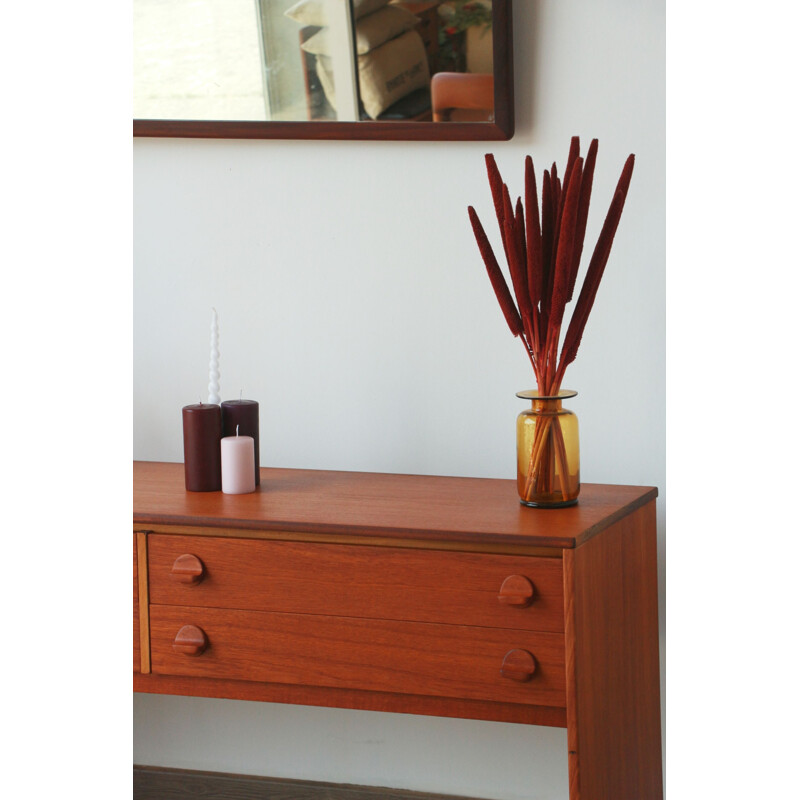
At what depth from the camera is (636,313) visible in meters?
1.66

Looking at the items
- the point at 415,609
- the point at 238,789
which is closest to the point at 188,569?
the point at 415,609

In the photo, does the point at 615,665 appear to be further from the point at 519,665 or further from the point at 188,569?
the point at 188,569

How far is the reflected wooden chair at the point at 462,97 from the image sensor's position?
1.64 metres

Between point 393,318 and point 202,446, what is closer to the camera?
point 202,446

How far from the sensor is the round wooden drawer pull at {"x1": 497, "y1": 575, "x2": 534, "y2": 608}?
1.25m

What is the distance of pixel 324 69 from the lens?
1721 millimetres

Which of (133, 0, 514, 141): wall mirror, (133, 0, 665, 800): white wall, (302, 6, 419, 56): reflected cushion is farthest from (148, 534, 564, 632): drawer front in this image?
(302, 6, 419, 56): reflected cushion

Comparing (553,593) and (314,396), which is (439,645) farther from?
(314,396)

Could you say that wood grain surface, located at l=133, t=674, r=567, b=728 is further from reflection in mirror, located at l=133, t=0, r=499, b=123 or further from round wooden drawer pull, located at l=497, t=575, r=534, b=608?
reflection in mirror, located at l=133, t=0, r=499, b=123

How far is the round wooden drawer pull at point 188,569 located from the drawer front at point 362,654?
0.16 feet

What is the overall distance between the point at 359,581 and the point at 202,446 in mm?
391

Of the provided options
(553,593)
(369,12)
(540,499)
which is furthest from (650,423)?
(369,12)

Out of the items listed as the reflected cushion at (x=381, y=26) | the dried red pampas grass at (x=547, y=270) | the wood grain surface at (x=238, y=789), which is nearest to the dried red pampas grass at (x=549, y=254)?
the dried red pampas grass at (x=547, y=270)

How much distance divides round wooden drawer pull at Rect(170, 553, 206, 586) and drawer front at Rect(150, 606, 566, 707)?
49 millimetres
